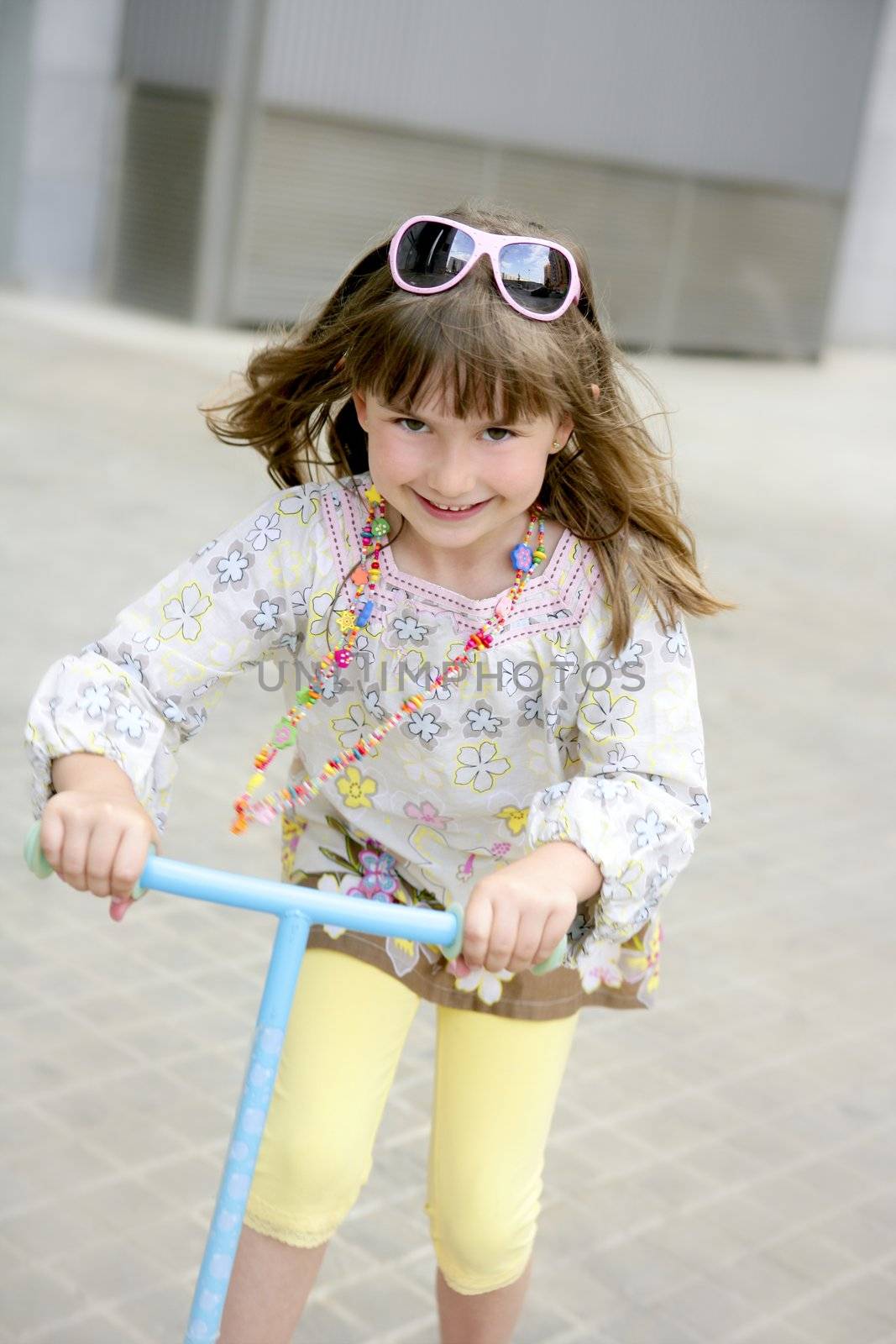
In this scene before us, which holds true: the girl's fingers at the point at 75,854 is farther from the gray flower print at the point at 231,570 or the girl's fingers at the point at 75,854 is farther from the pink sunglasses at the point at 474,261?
the pink sunglasses at the point at 474,261

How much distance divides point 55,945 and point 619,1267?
1354 millimetres

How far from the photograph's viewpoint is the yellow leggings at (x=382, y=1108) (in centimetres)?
201

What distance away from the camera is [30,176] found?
13.6 meters

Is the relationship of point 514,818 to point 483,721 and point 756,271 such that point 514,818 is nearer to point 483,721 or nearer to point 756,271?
Result: point 483,721

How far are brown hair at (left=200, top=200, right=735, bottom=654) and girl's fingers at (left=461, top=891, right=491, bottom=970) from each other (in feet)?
1.53

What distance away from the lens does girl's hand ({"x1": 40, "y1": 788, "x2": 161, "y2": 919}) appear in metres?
1.60

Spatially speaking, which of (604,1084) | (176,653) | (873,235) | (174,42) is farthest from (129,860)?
(873,235)

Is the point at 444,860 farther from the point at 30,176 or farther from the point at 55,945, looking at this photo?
the point at 30,176

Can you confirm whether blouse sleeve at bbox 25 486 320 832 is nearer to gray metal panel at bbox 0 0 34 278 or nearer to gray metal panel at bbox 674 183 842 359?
gray metal panel at bbox 0 0 34 278

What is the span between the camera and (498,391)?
73.2 inches

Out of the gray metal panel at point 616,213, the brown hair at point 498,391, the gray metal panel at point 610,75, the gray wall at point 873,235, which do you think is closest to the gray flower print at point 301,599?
the brown hair at point 498,391

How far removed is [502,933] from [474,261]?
28.3 inches

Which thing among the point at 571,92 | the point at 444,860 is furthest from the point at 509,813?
the point at 571,92

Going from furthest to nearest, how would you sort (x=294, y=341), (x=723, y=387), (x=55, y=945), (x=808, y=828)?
(x=723, y=387)
(x=808, y=828)
(x=55, y=945)
(x=294, y=341)
